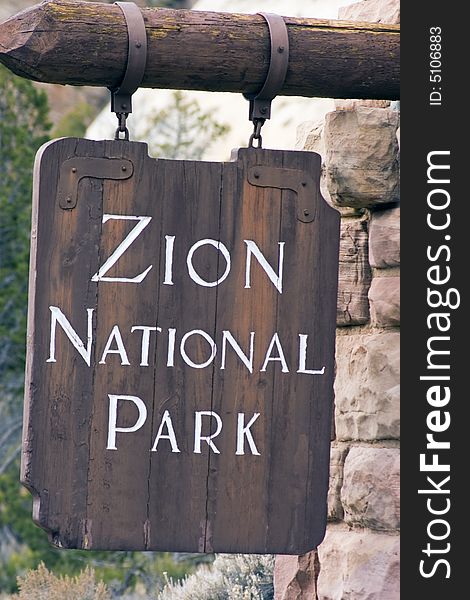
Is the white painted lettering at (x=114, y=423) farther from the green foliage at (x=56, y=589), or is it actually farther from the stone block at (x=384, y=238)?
the green foliage at (x=56, y=589)

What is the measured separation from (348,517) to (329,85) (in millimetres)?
1153

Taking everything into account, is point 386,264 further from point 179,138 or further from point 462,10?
point 179,138

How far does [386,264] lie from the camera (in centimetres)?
321

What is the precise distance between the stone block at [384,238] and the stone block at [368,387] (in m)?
0.19

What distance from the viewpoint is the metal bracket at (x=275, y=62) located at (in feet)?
9.29

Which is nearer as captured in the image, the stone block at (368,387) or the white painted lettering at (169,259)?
the white painted lettering at (169,259)

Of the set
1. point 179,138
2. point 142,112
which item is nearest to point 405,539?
point 179,138

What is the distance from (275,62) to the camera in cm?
283

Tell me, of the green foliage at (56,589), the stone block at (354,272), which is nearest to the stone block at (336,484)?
the stone block at (354,272)

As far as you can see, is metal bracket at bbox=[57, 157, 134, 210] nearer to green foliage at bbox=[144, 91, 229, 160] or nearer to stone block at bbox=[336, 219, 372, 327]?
stone block at bbox=[336, 219, 372, 327]

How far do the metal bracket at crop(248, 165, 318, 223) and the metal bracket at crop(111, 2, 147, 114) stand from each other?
0.32 m

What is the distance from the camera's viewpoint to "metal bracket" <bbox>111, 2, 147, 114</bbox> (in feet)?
8.96

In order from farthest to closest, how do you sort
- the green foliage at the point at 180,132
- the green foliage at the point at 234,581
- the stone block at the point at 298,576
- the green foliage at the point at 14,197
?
1. the green foliage at the point at 180,132
2. the green foliage at the point at 14,197
3. the green foliage at the point at 234,581
4. the stone block at the point at 298,576

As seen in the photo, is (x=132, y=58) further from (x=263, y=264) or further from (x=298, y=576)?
(x=298, y=576)
